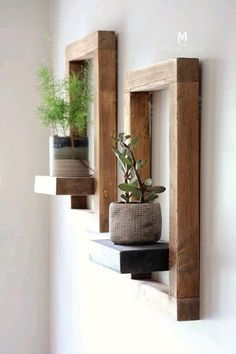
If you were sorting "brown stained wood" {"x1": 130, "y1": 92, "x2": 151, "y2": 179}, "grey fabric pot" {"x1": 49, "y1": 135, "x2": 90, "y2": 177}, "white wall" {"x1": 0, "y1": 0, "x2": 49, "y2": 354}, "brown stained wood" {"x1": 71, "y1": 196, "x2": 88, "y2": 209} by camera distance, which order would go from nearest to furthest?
"brown stained wood" {"x1": 130, "y1": 92, "x2": 151, "y2": 179} < "grey fabric pot" {"x1": 49, "y1": 135, "x2": 90, "y2": 177} < "brown stained wood" {"x1": 71, "y1": 196, "x2": 88, "y2": 209} < "white wall" {"x1": 0, "y1": 0, "x2": 49, "y2": 354}

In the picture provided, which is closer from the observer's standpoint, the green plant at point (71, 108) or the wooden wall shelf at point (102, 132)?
the wooden wall shelf at point (102, 132)

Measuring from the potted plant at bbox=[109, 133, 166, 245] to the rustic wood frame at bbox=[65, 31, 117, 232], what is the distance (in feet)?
1.34

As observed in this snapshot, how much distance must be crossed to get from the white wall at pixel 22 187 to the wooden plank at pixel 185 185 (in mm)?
1466

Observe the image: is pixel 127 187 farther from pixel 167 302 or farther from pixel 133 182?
pixel 167 302

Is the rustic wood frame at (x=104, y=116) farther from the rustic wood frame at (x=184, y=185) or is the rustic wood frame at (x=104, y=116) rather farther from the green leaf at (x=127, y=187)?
the rustic wood frame at (x=184, y=185)

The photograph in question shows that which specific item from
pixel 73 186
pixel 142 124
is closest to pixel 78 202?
pixel 73 186

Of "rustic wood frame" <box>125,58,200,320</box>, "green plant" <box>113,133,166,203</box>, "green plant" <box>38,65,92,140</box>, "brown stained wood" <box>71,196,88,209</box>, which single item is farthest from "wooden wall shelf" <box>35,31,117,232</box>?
"rustic wood frame" <box>125,58,200,320</box>

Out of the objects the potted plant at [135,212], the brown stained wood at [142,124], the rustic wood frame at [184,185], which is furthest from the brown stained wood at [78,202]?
the rustic wood frame at [184,185]

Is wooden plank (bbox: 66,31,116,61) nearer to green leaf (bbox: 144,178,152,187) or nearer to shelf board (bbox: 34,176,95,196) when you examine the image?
shelf board (bbox: 34,176,95,196)

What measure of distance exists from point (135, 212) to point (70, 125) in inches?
28.6

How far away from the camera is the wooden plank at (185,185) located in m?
1.74

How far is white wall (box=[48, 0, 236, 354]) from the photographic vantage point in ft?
5.38

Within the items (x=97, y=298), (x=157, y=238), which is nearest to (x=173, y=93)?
(x=157, y=238)

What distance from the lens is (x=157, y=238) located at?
1896mm
